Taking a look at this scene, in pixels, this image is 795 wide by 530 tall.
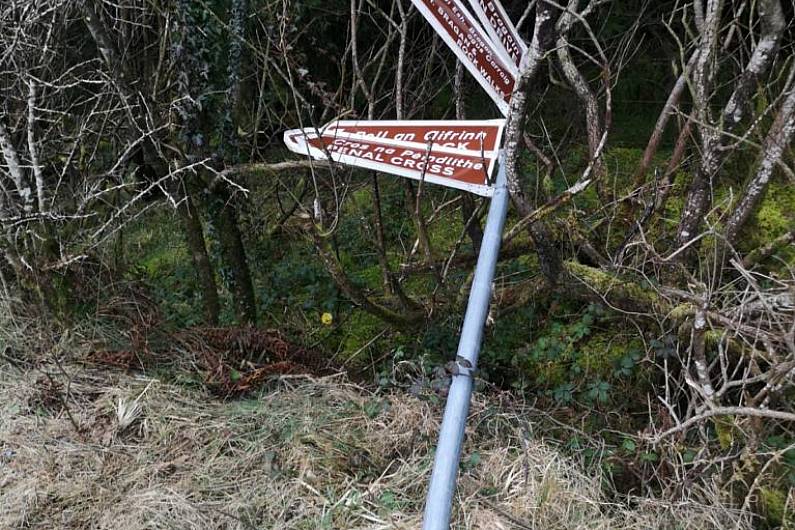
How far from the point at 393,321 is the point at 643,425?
61.9 inches

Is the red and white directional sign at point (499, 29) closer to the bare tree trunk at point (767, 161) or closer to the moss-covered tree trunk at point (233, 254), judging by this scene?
the bare tree trunk at point (767, 161)

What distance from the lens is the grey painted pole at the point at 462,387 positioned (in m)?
1.61

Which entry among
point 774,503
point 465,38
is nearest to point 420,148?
point 465,38

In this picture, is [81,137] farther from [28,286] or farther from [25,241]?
[28,286]

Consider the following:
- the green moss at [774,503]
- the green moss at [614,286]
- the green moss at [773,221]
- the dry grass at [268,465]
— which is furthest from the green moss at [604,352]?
the green moss at [774,503]

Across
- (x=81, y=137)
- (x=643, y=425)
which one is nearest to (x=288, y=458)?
(x=643, y=425)

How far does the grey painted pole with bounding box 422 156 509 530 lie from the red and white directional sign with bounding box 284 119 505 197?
0.12 m

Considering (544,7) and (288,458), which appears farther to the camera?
(288,458)

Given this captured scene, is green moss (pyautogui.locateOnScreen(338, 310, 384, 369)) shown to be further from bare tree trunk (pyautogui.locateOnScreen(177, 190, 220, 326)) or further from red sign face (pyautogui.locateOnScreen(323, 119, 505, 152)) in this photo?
red sign face (pyautogui.locateOnScreen(323, 119, 505, 152))

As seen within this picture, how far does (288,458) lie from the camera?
9.75 ft

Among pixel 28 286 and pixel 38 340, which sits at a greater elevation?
pixel 28 286

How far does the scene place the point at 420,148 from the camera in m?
2.42

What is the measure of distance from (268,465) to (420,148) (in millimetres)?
1672

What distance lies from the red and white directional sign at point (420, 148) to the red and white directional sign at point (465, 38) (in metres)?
0.22
